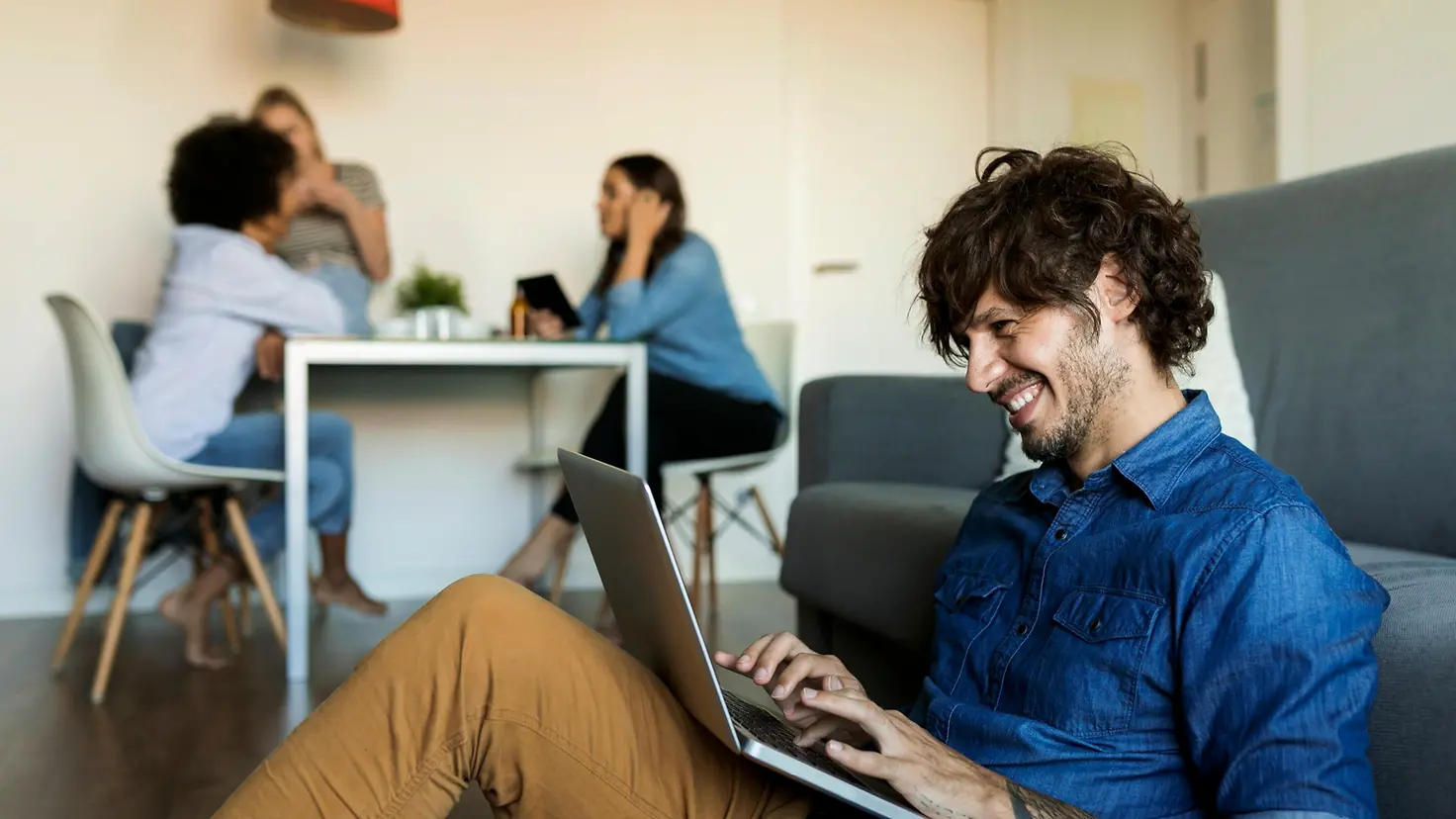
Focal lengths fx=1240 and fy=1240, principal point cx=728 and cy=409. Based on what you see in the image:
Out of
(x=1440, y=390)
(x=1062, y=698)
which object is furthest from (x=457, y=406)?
(x=1062, y=698)

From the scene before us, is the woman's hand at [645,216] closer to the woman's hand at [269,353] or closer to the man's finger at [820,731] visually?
the woman's hand at [269,353]

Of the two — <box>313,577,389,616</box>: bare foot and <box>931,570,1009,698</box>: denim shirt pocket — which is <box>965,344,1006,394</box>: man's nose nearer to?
<box>931,570,1009,698</box>: denim shirt pocket

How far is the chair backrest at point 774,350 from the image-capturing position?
392 cm

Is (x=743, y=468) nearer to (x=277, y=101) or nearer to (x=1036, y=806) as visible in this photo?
(x=277, y=101)

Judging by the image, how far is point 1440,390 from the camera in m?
1.59

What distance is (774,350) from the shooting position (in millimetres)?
3947

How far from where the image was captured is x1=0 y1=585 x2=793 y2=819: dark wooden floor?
→ 1.92m

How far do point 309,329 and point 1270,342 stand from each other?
2.16 metres

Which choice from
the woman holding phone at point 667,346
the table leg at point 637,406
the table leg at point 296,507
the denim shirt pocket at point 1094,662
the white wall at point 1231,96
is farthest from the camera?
the white wall at point 1231,96

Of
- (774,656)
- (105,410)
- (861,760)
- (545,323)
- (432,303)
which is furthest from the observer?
(432,303)

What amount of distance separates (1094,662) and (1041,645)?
8 centimetres

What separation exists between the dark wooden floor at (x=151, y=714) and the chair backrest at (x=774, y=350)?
2.38ft

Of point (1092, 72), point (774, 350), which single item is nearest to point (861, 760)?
point (774, 350)

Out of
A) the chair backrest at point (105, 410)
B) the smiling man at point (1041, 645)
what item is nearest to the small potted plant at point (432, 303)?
the chair backrest at point (105, 410)
